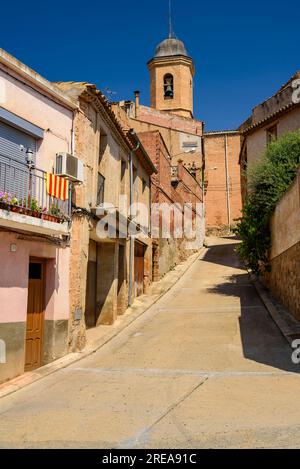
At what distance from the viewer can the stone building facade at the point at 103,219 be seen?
35.2ft

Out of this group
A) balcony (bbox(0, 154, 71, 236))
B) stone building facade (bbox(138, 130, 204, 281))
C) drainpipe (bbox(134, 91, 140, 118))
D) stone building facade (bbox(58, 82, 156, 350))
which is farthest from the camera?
drainpipe (bbox(134, 91, 140, 118))

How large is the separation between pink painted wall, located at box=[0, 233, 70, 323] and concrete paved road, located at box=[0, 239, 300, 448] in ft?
4.45

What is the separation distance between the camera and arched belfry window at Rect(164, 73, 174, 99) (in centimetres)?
4194

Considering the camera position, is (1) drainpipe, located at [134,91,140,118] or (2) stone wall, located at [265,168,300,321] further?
(1) drainpipe, located at [134,91,140,118]

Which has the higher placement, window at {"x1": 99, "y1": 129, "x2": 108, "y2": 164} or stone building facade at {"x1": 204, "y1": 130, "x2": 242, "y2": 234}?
stone building facade at {"x1": 204, "y1": 130, "x2": 242, "y2": 234}

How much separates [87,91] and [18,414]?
769 cm

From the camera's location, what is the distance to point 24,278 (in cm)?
873

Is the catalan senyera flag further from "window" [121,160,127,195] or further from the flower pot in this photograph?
"window" [121,160,127,195]

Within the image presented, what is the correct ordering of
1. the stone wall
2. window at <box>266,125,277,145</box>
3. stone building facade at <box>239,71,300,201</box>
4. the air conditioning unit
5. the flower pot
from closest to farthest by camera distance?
the flower pot
the air conditioning unit
the stone wall
stone building facade at <box>239,71,300,201</box>
window at <box>266,125,277,145</box>

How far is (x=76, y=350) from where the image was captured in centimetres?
1045

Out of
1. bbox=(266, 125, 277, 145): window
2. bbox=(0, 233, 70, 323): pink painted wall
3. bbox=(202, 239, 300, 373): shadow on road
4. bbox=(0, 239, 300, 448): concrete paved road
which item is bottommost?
bbox=(0, 239, 300, 448): concrete paved road

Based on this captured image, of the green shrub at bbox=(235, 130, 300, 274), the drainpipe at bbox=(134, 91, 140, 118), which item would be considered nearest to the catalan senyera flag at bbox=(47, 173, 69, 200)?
the green shrub at bbox=(235, 130, 300, 274)
